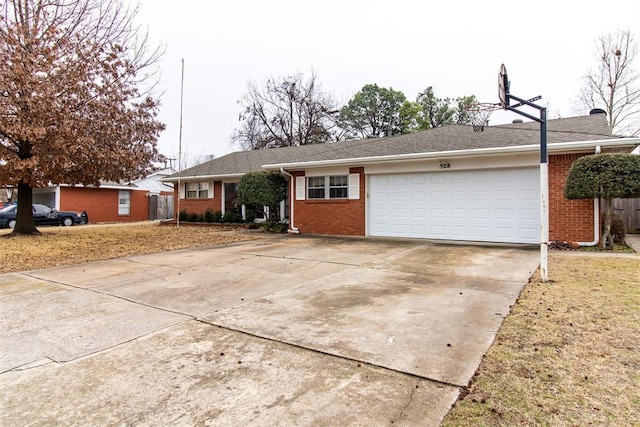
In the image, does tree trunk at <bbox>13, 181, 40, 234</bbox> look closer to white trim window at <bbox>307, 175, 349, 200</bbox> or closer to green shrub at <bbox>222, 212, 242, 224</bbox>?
green shrub at <bbox>222, 212, 242, 224</bbox>

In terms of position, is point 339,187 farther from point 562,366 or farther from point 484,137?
point 562,366

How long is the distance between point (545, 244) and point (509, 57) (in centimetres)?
1481

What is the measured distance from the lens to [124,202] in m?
26.7

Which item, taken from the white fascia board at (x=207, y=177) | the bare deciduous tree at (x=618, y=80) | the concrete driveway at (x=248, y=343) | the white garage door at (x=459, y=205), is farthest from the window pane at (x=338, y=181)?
the bare deciduous tree at (x=618, y=80)

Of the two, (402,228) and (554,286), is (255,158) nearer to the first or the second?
(402,228)

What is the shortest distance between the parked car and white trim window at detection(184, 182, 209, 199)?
23.4ft

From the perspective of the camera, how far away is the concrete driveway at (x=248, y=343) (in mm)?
2490

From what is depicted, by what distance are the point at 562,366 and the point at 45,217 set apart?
78.8 ft

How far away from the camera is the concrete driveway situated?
98.0 inches

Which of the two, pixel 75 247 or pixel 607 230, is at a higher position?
pixel 607 230

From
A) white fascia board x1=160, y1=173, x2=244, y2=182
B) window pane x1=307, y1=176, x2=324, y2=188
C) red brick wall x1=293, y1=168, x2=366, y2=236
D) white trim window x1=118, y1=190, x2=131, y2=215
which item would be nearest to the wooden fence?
white trim window x1=118, y1=190, x2=131, y2=215

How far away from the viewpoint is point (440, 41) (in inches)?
624

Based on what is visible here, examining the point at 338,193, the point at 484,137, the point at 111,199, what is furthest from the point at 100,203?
the point at 484,137

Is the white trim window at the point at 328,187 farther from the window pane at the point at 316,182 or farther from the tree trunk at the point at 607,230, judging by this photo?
Result: the tree trunk at the point at 607,230
